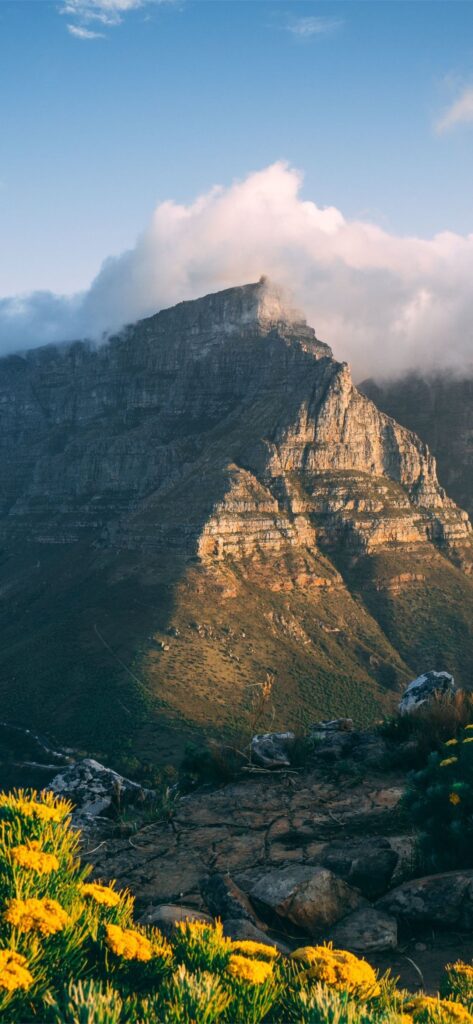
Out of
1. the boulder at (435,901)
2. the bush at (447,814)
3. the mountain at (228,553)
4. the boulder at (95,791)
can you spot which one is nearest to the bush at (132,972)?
the boulder at (435,901)

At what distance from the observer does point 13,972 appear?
15.4 ft

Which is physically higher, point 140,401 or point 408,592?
point 140,401

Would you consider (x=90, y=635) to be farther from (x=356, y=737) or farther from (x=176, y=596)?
(x=356, y=737)

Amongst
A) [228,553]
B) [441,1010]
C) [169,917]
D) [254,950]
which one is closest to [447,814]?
[169,917]

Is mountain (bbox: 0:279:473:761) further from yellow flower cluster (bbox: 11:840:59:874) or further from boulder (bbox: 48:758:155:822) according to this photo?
yellow flower cluster (bbox: 11:840:59:874)

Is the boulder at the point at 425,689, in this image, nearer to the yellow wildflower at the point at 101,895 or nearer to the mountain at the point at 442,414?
the yellow wildflower at the point at 101,895

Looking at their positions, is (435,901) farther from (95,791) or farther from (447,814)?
(95,791)

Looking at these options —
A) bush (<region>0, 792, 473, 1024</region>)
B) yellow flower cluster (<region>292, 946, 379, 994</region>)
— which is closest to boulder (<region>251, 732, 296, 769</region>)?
bush (<region>0, 792, 473, 1024</region>)

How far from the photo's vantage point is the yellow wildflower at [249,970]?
499cm

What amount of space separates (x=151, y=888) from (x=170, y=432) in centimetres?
14125

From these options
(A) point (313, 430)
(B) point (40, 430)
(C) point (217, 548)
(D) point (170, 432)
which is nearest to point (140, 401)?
(D) point (170, 432)

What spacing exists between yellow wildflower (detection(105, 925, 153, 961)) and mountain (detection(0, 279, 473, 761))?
4179cm

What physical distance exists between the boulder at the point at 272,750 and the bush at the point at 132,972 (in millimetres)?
10539

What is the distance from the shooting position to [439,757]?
468 inches
